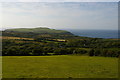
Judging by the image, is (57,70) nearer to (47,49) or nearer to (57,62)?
(57,62)

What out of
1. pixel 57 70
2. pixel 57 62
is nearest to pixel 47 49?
pixel 57 62

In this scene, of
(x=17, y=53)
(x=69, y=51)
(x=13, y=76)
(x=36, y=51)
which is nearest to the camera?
(x=13, y=76)

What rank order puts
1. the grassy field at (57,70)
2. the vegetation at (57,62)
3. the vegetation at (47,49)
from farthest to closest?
the vegetation at (47,49) → the vegetation at (57,62) → the grassy field at (57,70)

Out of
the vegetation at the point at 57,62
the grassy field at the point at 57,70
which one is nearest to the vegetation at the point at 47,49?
the vegetation at the point at 57,62

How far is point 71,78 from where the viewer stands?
1202 cm

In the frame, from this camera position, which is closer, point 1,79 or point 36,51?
point 1,79

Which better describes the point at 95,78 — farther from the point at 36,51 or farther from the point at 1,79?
the point at 36,51

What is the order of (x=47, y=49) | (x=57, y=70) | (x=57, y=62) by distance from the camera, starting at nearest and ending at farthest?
(x=57, y=70), (x=57, y=62), (x=47, y=49)

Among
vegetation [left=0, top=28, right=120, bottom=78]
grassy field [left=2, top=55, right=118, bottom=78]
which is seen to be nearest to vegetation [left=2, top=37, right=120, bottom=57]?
vegetation [left=0, top=28, right=120, bottom=78]

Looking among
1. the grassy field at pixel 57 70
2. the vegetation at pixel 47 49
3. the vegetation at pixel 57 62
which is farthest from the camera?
the vegetation at pixel 47 49

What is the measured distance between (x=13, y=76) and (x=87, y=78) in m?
6.60

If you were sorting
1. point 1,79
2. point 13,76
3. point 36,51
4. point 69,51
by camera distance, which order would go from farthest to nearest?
point 69,51 → point 36,51 → point 13,76 → point 1,79

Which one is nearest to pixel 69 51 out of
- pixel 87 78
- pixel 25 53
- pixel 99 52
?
pixel 99 52

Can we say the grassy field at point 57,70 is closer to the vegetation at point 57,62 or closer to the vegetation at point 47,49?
the vegetation at point 57,62
